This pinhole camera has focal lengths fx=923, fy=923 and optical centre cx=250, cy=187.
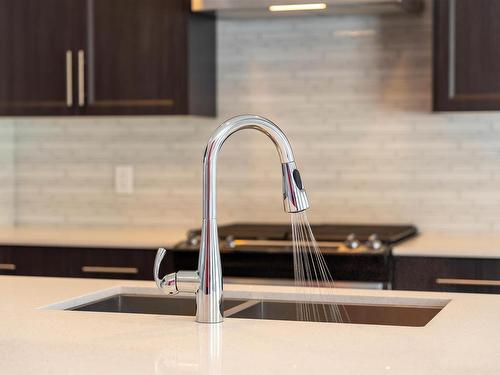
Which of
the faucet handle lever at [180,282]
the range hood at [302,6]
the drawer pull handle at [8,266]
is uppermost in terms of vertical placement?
the range hood at [302,6]

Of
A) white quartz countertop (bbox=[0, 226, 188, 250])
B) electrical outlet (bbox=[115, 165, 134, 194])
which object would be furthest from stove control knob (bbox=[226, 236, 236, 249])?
electrical outlet (bbox=[115, 165, 134, 194])

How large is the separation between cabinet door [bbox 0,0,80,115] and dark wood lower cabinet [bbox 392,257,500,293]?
166cm

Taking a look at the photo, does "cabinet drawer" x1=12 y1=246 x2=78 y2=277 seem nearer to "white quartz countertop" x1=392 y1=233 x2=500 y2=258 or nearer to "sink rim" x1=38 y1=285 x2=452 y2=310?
"white quartz countertop" x1=392 y1=233 x2=500 y2=258

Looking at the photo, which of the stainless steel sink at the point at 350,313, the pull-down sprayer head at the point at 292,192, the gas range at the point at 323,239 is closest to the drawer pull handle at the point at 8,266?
the gas range at the point at 323,239

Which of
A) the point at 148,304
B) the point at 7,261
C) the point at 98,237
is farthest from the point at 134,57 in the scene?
the point at 148,304

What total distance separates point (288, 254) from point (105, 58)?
1.24m

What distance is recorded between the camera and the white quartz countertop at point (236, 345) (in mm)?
1532

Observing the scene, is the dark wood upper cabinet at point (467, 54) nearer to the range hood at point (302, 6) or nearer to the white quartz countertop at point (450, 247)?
the range hood at point (302, 6)

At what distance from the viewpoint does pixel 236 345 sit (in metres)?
1.71

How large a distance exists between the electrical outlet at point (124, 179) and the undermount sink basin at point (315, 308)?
6.76ft

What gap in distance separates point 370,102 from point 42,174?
1.67 metres

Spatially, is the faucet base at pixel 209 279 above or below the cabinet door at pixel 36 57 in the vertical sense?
below

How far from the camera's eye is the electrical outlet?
444 centimetres

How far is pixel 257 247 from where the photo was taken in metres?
3.61
